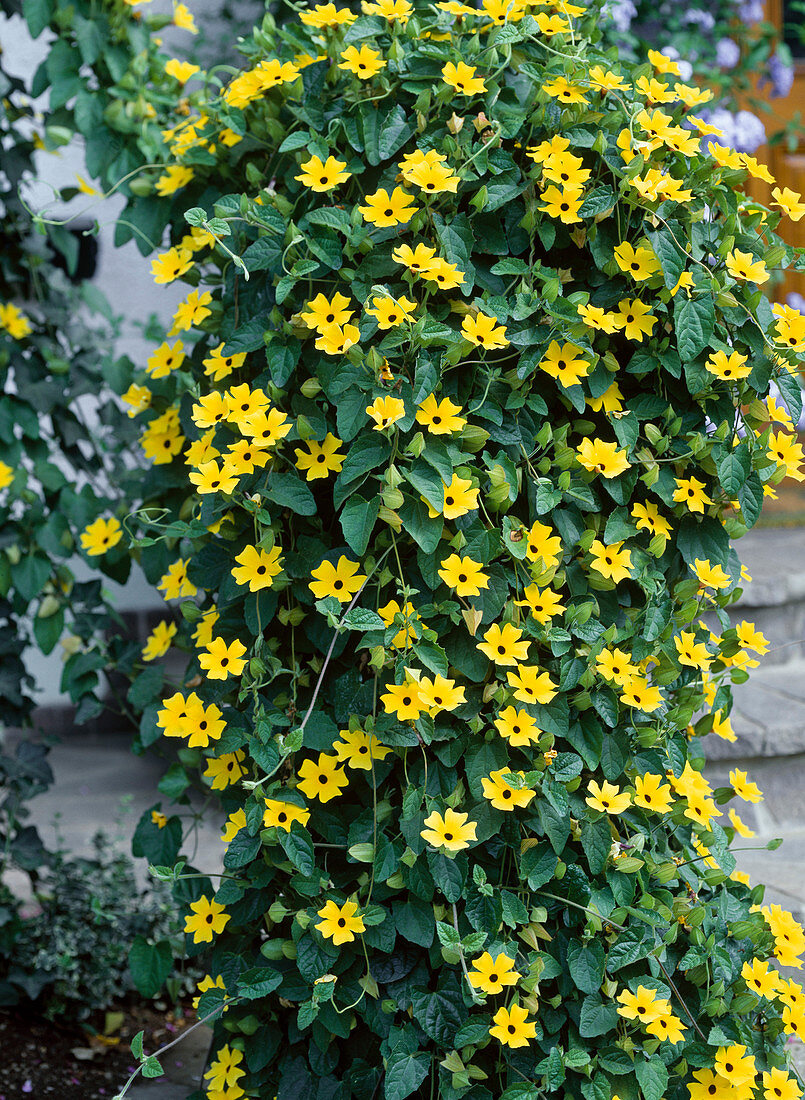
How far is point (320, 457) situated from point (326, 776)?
366 millimetres

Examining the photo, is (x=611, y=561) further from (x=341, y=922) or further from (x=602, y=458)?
(x=341, y=922)

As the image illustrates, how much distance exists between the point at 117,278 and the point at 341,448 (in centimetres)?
247

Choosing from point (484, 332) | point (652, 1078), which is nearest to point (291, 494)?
point (484, 332)

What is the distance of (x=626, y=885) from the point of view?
116 centimetres

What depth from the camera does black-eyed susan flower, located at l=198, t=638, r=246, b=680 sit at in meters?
1.15

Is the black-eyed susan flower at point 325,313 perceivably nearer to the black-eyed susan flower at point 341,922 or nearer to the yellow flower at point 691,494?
the yellow flower at point 691,494

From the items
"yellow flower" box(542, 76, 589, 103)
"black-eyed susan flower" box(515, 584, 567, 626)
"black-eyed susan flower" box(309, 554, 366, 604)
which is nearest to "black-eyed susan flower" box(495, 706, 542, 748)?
"black-eyed susan flower" box(515, 584, 567, 626)

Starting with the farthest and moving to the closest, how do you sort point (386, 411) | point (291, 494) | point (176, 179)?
1. point (176, 179)
2. point (291, 494)
3. point (386, 411)

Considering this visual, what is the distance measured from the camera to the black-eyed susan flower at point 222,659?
115cm

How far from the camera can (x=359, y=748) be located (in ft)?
3.75

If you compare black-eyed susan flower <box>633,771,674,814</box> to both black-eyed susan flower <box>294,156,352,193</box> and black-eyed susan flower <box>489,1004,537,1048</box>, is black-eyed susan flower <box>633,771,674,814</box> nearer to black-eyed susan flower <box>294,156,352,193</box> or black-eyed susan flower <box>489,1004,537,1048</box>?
black-eyed susan flower <box>489,1004,537,1048</box>

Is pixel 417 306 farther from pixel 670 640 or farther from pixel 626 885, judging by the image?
pixel 626 885

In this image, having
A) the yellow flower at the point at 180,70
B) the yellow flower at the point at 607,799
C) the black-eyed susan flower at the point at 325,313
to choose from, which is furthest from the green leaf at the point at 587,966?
the yellow flower at the point at 180,70

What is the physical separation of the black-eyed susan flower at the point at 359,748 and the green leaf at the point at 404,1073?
31cm
